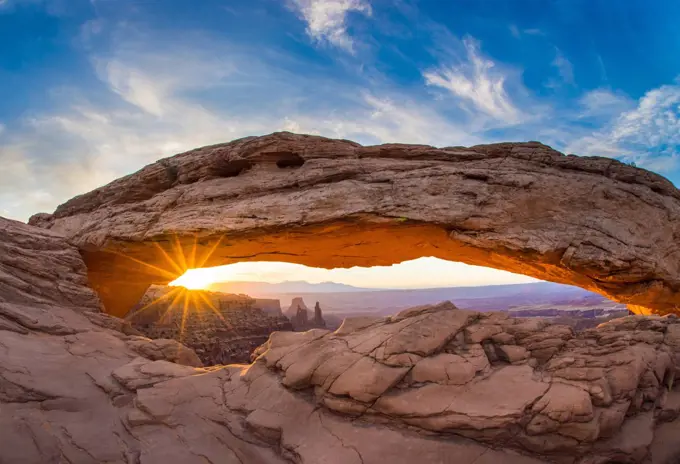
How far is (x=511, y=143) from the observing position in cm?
1211

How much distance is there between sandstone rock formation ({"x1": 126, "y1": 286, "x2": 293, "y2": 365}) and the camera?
27.4m

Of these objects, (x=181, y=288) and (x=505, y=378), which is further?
(x=181, y=288)

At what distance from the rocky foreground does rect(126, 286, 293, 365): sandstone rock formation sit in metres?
17.7

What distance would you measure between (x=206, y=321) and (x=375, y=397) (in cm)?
3048

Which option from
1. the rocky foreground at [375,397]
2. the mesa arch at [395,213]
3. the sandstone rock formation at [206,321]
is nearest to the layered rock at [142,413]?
the rocky foreground at [375,397]

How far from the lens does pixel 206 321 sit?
109 ft

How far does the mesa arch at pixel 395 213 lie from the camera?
1025cm

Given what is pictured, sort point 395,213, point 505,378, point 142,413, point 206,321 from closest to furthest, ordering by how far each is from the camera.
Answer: point 505,378 < point 142,413 < point 395,213 < point 206,321

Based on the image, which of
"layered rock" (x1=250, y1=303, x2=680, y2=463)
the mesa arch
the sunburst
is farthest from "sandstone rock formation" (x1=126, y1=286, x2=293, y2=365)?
"layered rock" (x1=250, y1=303, x2=680, y2=463)

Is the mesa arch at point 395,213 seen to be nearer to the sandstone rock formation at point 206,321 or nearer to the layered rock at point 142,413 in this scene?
the layered rock at point 142,413

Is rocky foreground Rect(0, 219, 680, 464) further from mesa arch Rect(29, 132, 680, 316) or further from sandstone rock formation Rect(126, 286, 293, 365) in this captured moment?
sandstone rock formation Rect(126, 286, 293, 365)

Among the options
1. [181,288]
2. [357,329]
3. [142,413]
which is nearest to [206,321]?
[181,288]

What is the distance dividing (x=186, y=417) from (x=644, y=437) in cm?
899

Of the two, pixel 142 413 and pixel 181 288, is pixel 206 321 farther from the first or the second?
pixel 142 413
